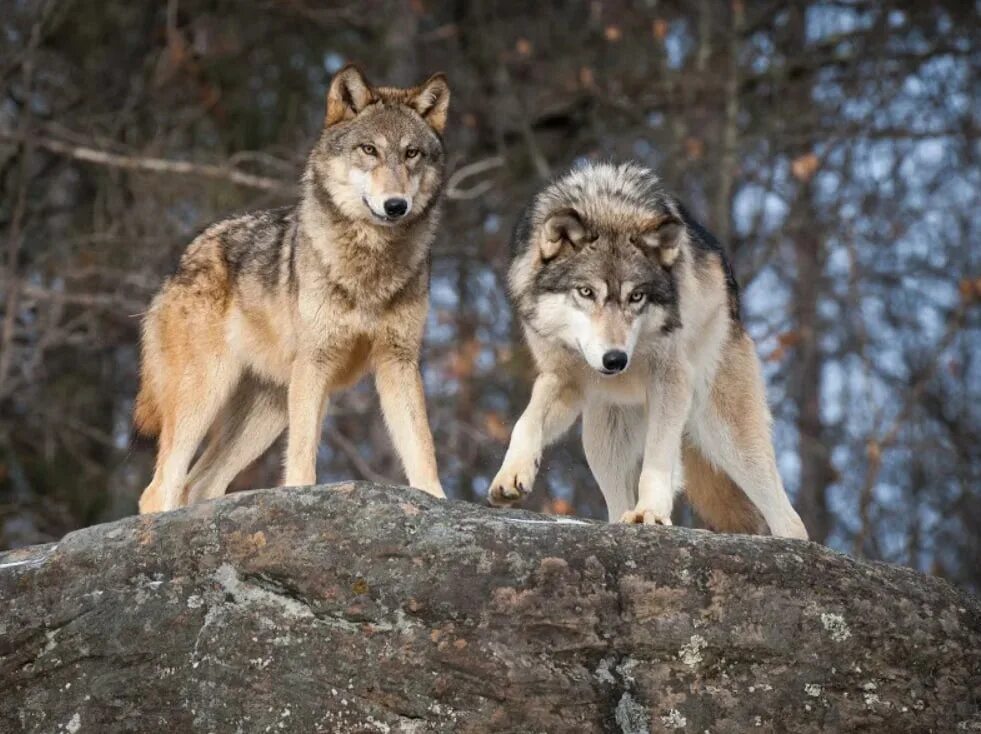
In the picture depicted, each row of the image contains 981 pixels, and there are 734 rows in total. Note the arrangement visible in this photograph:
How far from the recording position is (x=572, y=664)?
561 cm

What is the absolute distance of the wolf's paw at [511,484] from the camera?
7.06 meters

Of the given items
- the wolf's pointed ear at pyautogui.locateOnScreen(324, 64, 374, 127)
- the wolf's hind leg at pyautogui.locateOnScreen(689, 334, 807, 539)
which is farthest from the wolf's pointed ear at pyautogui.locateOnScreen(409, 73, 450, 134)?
the wolf's hind leg at pyautogui.locateOnScreen(689, 334, 807, 539)

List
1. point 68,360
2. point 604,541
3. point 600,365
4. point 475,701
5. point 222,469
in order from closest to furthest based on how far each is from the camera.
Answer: point 475,701 < point 604,541 < point 600,365 < point 222,469 < point 68,360

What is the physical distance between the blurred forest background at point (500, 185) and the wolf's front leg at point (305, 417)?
7136mm

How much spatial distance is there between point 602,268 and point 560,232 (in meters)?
0.31

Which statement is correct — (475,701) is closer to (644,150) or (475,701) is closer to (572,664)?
(572,664)

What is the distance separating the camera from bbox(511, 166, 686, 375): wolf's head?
7250 millimetres

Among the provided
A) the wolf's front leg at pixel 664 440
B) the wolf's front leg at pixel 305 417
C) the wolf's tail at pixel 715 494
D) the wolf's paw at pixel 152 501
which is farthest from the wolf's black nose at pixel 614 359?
the wolf's paw at pixel 152 501

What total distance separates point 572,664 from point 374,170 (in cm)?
344

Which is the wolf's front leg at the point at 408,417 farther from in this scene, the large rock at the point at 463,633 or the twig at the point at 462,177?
the twig at the point at 462,177

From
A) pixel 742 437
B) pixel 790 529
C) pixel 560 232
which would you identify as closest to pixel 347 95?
pixel 560 232

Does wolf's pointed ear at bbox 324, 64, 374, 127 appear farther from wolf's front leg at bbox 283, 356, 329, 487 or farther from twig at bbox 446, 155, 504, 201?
twig at bbox 446, 155, 504, 201

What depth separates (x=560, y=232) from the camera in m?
7.56

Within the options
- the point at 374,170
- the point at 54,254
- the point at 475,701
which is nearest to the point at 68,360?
the point at 54,254
